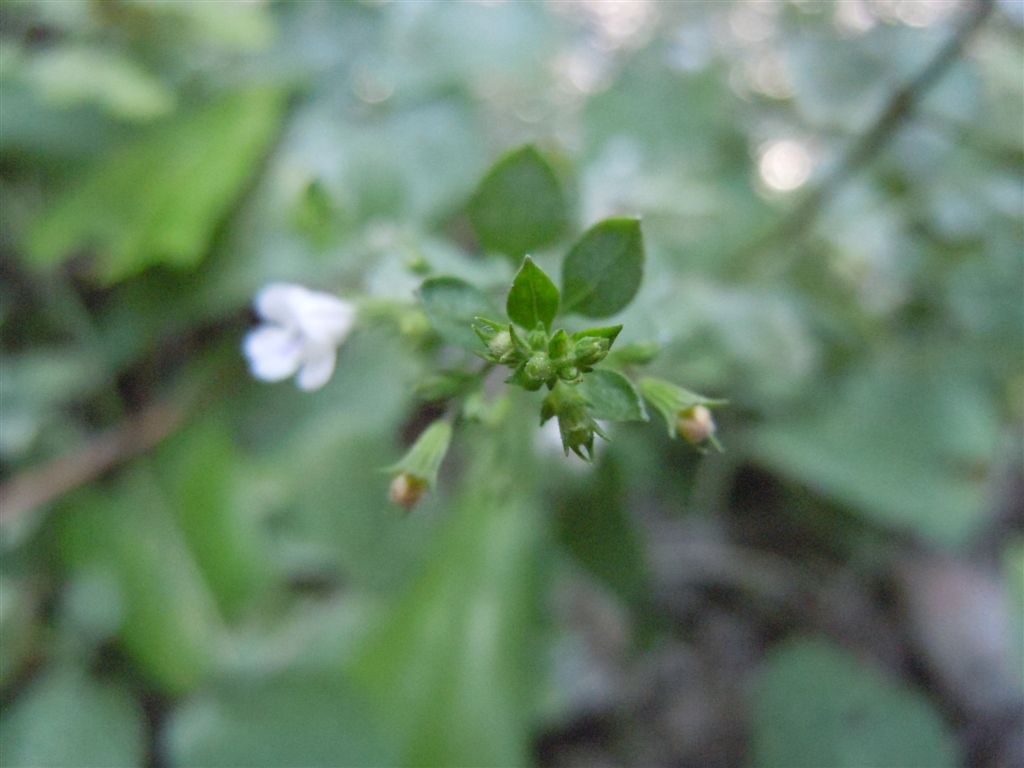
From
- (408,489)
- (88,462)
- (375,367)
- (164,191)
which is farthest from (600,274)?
(88,462)

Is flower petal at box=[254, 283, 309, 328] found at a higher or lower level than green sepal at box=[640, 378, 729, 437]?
higher

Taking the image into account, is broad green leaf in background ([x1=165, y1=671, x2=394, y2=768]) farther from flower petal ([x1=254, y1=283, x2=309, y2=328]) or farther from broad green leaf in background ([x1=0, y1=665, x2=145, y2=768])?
flower petal ([x1=254, y1=283, x2=309, y2=328])

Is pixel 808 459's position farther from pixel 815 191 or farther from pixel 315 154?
pixel 315 154

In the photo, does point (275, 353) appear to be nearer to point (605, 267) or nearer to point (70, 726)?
point (605, 267)

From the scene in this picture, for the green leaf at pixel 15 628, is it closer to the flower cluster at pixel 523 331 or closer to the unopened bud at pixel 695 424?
the flower cluster at pixel 523 331

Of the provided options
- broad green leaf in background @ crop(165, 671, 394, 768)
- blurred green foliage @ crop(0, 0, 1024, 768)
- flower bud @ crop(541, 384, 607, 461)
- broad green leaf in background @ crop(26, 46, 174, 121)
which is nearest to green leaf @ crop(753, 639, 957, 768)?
blurred green foliage @ crop(0, 0, 1024, 768)

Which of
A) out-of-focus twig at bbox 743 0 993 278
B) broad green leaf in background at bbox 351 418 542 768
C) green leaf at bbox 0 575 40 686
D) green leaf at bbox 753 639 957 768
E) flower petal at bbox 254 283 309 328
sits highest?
flower petal at bbox 254 283 309 328
